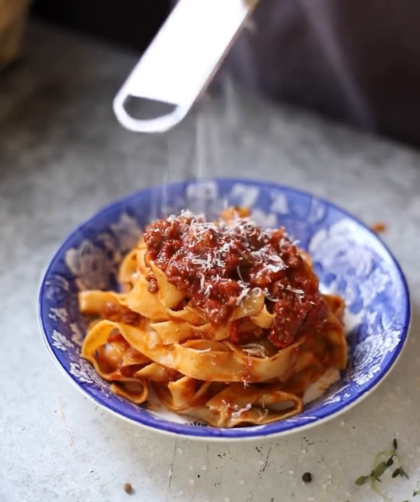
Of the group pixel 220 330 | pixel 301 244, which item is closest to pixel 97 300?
pixel 220 330

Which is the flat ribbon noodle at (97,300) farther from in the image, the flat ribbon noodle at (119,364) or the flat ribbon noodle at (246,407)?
the flat ribbon noodle at (246,407)

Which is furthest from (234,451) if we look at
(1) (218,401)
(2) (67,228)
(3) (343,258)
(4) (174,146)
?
(4) (174,146)

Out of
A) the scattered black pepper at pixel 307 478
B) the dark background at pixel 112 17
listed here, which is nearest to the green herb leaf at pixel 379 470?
the scattered black pepper at pixel 307 478

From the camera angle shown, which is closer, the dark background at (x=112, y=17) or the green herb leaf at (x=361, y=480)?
the green herb leaf at (x=361, y=480)

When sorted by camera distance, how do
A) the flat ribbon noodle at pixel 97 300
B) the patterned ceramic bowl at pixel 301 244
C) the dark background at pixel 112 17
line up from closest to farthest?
1. the patterned ceramic bowl at pixel 301 244
2. the flat ribbon noodle at pixel 97 300
3. the dark background at pixel 112 17

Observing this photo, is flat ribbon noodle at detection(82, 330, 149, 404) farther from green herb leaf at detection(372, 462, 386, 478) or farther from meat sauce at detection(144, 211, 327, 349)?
green herb leaf at detection(372, 462, 386, 478)

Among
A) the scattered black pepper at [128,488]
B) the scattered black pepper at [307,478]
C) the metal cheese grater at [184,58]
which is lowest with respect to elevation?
the scattered black pepper at [128,488]
